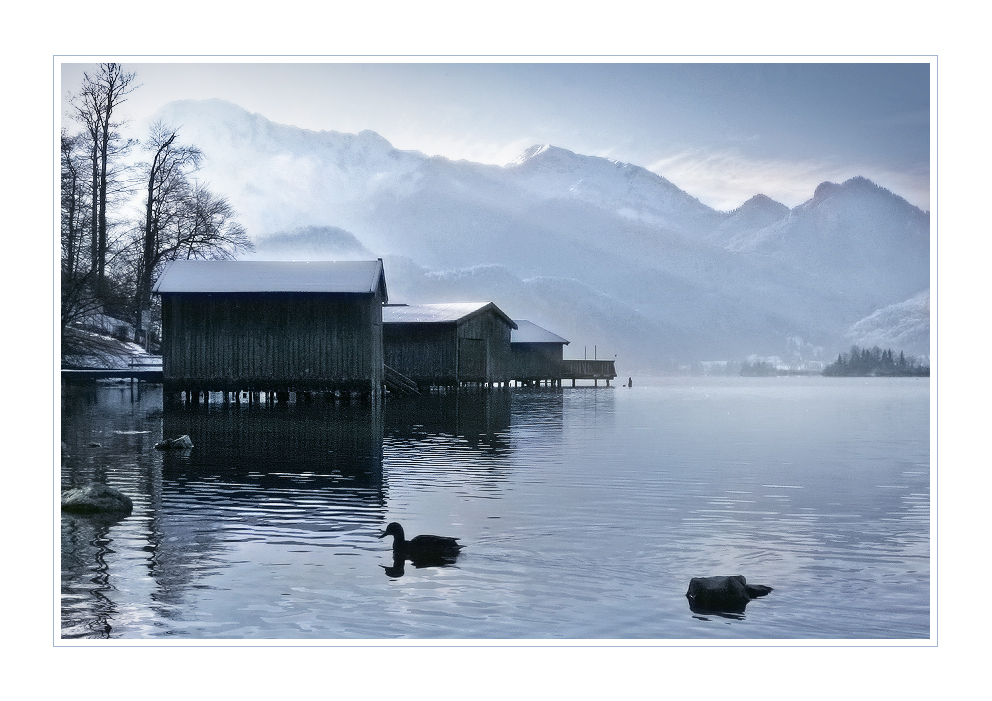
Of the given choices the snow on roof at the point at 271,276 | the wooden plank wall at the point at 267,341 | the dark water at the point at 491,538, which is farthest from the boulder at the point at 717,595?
the wooden plank wall at the point at 267,341

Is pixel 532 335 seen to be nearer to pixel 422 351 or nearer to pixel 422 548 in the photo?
pixel 422 351

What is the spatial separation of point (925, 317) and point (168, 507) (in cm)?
1854

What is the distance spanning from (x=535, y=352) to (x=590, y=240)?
10.7 meters

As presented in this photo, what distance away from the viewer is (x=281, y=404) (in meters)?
40.1

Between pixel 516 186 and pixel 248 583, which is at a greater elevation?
pixel 516 186

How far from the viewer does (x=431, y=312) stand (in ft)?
183

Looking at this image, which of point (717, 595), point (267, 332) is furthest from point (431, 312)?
point (717, 595)

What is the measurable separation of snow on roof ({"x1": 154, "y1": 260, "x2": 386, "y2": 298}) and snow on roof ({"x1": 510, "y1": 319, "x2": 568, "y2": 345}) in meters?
35.7

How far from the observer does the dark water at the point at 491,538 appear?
982 centimetres

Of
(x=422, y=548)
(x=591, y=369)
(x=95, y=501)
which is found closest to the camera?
(x=422, y=548)

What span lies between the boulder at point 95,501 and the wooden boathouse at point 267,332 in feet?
78.2

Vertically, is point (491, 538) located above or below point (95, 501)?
below
